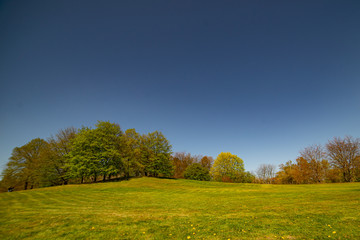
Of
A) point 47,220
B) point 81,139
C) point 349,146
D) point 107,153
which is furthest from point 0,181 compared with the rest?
point 349,146

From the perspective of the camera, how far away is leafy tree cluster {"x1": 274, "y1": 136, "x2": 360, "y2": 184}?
38625mm

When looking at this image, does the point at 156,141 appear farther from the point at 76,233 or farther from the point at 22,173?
the point at 76,233

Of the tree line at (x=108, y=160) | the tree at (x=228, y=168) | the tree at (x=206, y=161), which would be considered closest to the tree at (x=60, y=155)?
the tree line at (x=108, y=160)

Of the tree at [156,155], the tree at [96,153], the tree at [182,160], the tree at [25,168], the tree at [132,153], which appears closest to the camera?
the tree at [96,153]

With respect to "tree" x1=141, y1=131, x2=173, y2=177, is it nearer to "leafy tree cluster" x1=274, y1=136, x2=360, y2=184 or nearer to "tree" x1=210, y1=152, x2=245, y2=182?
"tree" x1=210, y1=152, x2=245, y2=182

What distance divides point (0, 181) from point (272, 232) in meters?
58.6

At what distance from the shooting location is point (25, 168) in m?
35.5

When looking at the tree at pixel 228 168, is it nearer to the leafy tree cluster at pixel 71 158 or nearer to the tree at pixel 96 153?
the leafy tree cluster at pixel 71 158

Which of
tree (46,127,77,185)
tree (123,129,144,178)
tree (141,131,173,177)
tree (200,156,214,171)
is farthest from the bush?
tree (46,127,77,185)

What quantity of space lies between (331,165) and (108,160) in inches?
2410

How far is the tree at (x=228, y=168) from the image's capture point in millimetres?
57225

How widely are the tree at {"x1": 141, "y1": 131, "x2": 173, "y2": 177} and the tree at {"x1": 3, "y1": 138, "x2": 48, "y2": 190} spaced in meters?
24.3

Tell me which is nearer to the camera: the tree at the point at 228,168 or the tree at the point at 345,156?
the tree at the point at 345,156

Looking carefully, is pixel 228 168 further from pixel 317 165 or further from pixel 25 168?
pixel 25 168
